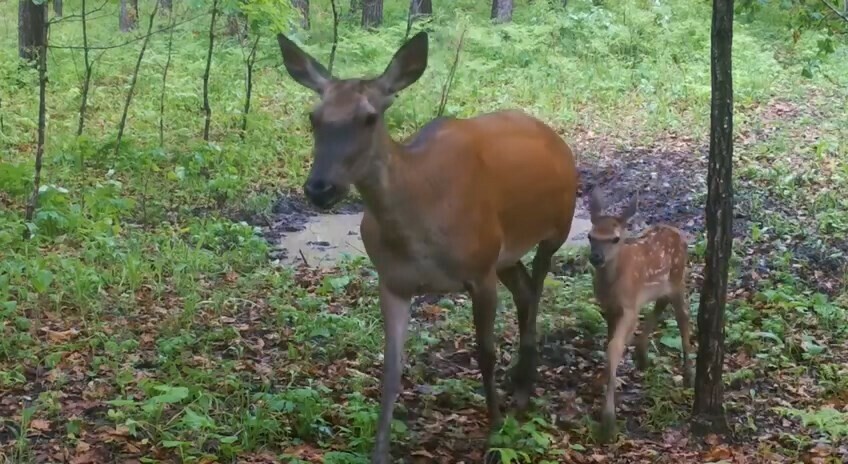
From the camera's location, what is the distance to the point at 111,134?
1139 cm

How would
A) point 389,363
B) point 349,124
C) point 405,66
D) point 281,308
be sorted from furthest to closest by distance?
1. point 281,308
2. point 389,363
3. point 405,66
4. point 349,124

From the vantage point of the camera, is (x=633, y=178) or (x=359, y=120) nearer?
(x=359, y=120)

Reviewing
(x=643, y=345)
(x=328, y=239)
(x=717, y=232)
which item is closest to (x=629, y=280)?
(x=643, y=345)

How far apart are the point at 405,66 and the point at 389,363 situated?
140 cm

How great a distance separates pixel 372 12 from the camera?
21.5m

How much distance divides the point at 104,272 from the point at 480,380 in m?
2.87

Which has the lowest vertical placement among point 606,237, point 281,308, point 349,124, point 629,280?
point 281,308

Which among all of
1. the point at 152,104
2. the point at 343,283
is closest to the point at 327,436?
the point at 343,283

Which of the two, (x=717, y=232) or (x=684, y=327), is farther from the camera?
(x=684, y=327)

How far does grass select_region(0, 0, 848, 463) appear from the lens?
16.2 ft

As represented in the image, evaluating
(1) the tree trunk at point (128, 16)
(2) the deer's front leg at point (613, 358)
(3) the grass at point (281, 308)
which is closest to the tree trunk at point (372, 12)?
(1) the tree trunk at point (128, 16)

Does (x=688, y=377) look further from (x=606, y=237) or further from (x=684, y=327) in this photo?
(x=606, y=237)

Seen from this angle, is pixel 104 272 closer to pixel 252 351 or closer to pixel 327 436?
pixel 252 351

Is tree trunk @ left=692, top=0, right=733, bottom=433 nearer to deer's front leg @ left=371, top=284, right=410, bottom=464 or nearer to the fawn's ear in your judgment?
the fawn's ear
